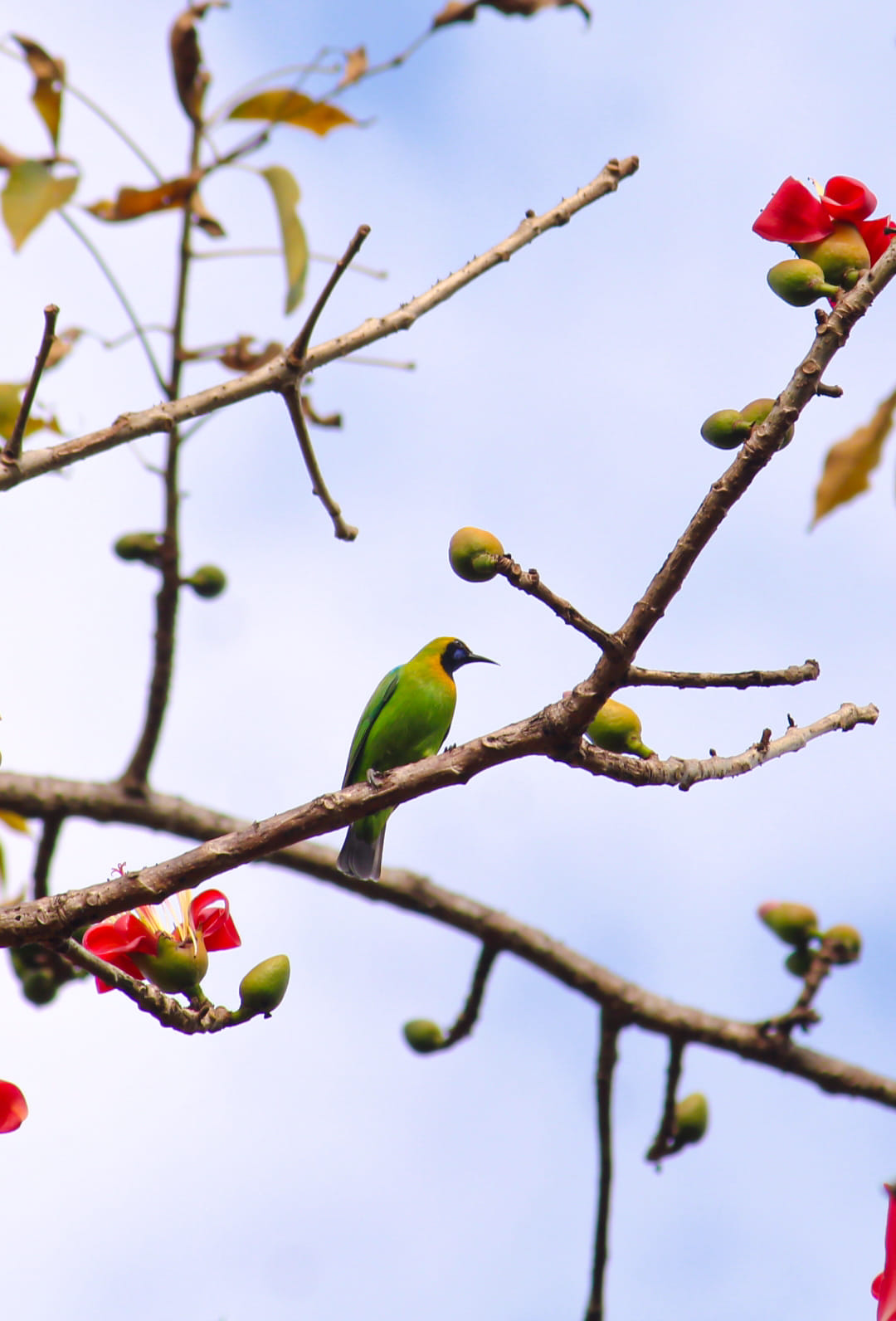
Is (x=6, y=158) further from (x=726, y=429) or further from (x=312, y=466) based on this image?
(x=726, y=429)

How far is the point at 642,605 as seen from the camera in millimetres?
2375

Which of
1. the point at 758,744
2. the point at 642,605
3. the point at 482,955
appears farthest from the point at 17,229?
the point at 482,955

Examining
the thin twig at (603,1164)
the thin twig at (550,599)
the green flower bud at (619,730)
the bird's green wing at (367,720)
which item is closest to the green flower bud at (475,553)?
the thin twig at (550,599)

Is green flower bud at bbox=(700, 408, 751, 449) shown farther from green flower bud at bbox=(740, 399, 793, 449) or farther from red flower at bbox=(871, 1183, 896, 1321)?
red flower at bbox=(871, 1183, 896, 1321)

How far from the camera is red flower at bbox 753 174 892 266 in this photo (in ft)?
8.83

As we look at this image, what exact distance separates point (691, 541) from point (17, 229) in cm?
172

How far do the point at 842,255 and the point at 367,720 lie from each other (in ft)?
Result: 10.4

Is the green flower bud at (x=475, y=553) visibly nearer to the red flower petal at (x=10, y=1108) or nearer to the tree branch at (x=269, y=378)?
the tree branch at (x=269, y=378)

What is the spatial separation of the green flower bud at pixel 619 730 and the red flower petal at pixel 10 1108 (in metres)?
1.34

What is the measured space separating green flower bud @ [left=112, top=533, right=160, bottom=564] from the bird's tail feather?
1.51 m

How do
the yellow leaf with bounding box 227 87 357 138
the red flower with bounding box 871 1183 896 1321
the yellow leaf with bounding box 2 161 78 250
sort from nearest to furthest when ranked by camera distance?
the red flower with bounding box 871 1183 896 1321 → the yellow leaf with bounding box 2 161 78 250 → the yellow leaf with bounding box 227 87 357 138

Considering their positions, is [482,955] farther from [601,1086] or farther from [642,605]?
[642,605]

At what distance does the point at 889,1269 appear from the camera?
1.54 m

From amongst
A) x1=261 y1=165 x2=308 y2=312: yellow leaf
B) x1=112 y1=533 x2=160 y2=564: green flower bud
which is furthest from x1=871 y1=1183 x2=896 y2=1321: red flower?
x1=112 y1=533 x2=160 y2=564: green flower bud
